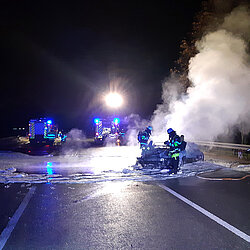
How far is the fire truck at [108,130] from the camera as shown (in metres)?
29.1

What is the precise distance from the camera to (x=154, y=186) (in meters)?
7.87

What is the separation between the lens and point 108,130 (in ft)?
101

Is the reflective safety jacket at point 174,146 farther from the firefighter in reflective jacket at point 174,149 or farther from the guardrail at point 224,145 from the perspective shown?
the guardrail at point 224,145

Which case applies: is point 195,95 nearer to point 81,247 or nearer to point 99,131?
point 81,247

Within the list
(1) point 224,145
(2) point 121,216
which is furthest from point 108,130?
(2) point 121,216

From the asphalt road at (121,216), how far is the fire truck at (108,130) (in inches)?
833

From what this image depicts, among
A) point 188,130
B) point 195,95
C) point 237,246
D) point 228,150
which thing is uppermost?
point 195,95

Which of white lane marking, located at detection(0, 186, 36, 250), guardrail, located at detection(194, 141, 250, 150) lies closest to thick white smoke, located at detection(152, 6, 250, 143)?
guardrail, located at detection(194, 141, 250, 150)

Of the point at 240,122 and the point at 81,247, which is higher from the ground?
the point at 240,122

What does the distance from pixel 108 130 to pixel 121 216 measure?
83.6 feet

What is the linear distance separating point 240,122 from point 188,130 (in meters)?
3.28

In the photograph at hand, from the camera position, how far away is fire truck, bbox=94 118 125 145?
2912 cm

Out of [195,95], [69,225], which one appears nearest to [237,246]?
[69,225]

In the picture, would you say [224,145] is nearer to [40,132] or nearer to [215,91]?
[215,91]
